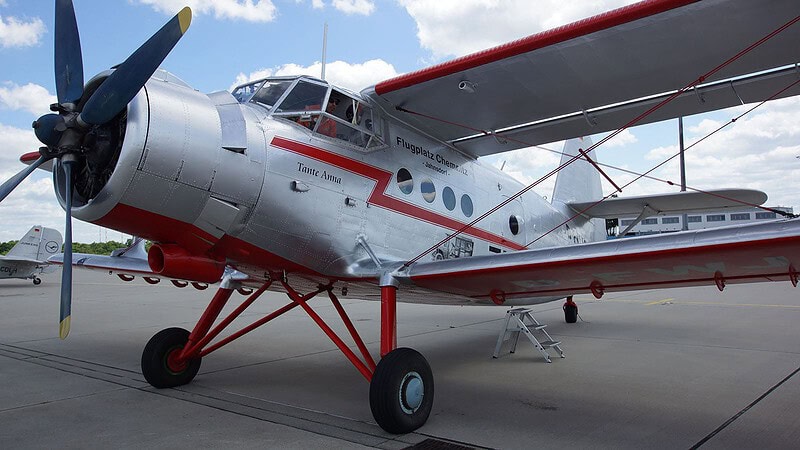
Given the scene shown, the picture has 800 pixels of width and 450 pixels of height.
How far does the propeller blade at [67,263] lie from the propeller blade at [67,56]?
0.62 metres

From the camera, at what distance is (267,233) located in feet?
15.4

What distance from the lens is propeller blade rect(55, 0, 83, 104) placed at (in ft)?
14.1

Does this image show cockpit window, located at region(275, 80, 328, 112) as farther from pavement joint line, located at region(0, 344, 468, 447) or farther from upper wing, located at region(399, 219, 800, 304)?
pavement joint line, located at region(0, 344, 468, 447)

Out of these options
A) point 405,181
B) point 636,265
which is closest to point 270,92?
point 405,181

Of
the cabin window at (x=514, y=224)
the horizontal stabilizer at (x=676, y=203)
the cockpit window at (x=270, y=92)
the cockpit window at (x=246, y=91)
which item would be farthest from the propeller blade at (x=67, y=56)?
the horizontal stabilizer at (x=676, y=203)

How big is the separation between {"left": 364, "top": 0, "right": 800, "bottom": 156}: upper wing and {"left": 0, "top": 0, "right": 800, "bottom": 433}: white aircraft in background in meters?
0.02

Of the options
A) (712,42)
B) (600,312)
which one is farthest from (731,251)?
(600,312)

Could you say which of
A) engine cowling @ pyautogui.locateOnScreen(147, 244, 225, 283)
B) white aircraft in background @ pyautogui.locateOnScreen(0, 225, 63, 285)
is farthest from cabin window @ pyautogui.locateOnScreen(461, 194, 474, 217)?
white aircraft in background @ pyautogui.locateOnScreen(0, 225, 63, 285)

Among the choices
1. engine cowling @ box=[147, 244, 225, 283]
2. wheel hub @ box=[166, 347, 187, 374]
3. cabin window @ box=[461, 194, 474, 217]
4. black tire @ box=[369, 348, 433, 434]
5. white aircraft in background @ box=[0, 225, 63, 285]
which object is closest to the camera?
black tire @ box=[369, 348, 433, 434]

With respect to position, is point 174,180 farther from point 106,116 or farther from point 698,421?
point 698,421

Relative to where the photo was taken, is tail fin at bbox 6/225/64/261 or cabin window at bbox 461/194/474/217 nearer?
cabin window at bbox 461/194/474/217

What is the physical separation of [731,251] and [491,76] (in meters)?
2.76

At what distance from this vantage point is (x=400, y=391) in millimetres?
4371

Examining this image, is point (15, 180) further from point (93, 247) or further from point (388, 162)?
point (93, 247)
